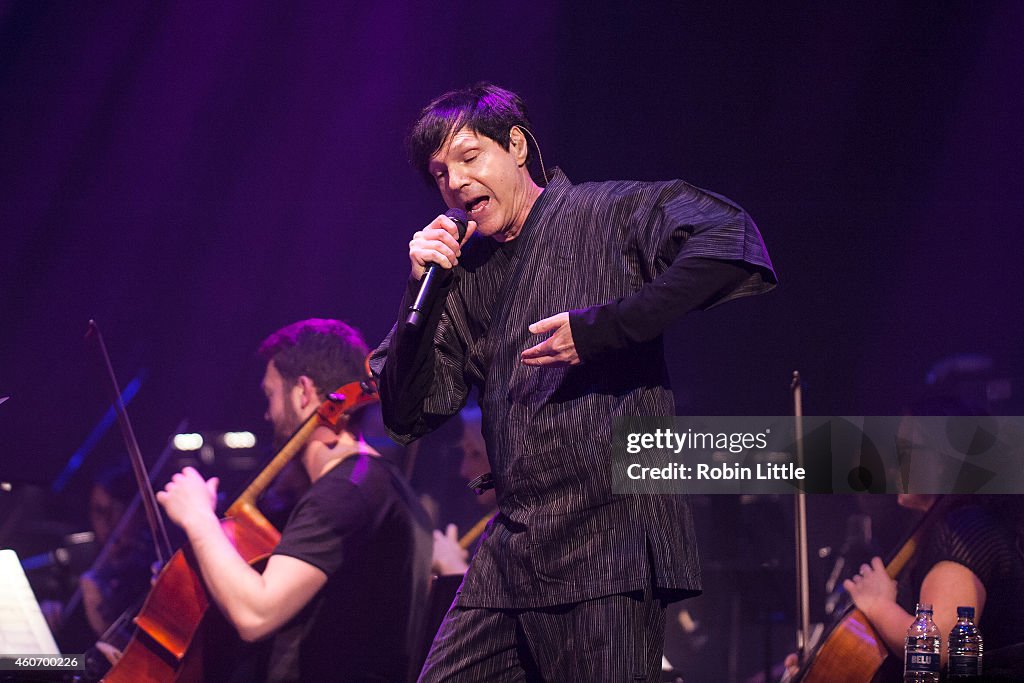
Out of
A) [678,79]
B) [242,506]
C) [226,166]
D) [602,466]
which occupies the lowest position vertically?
[602,466]

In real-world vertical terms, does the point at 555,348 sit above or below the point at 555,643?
above

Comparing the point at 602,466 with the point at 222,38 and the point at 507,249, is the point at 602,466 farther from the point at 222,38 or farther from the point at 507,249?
the point at 222,38

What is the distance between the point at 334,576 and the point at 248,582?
245 millimetres

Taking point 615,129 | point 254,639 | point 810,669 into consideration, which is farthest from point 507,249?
point 615,129

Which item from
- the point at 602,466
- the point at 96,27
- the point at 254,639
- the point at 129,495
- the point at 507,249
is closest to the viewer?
the point at 602,466

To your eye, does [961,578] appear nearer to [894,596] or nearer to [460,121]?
[894,596]

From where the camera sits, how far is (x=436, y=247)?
1659mm

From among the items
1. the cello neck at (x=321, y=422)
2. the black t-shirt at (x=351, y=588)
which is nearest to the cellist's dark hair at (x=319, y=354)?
the cello neck at (x=321, y=422)

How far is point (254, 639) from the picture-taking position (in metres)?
2.86

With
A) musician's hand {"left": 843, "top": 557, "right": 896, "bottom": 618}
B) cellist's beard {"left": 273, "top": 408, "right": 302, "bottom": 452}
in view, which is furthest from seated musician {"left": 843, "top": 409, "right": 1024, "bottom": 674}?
cellist's beard {"left": 273, "top": 408, "right": 302, "bottom": 452}

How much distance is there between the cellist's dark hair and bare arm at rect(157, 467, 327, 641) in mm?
588

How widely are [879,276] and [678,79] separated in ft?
3.96

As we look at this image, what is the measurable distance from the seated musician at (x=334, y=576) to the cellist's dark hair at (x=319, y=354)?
315 mm
